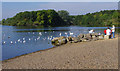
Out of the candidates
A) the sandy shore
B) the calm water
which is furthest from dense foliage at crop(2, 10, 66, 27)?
the sandy shore

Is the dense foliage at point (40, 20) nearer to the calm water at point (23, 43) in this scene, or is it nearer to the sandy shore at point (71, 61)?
the calm water at point (23, 43)

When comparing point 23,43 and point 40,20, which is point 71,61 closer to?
point 23,43

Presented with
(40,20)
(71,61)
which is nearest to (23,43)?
(71,61)

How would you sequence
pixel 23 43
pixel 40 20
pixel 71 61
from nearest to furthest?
1. pixel 71 61
2. pixel 23 43
3. pixel 40 20

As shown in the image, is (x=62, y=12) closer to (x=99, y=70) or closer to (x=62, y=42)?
(x=62, y=42)

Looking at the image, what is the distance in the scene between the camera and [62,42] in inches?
765

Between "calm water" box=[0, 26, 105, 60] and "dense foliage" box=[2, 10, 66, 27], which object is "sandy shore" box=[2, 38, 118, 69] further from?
"dense foliage" box=[2, 10, 66, 27]

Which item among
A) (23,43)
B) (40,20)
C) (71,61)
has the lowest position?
(23,43)

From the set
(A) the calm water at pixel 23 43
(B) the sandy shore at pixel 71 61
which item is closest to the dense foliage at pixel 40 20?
(A) the calm water at pixel 23 43

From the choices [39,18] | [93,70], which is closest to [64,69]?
[93,70]

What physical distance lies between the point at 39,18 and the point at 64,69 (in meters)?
106

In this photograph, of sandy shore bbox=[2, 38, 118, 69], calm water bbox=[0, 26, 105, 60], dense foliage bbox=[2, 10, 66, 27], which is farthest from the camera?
dense foliage bbox=[2, 10, 66, 27]

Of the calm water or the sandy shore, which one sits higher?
the sandy shore

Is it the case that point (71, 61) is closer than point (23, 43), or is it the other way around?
point (71, 61)
